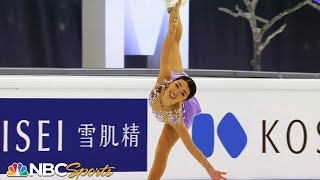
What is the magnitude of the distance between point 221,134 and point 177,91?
0.19 m

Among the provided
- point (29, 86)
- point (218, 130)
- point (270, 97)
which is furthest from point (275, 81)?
point (29, 86)

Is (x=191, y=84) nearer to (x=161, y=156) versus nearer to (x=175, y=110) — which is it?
(x=175, y=110)

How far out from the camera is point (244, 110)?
3.71ft

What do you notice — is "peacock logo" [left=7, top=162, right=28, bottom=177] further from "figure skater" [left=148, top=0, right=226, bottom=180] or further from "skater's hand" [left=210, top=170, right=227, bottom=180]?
"skater's hand" [left=210, top=170, right=227, bottom=180]

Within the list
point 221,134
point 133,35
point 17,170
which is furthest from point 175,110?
point 133,35

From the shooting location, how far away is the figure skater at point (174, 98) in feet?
3.28

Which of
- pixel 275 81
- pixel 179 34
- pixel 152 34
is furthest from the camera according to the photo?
pixel 152 34

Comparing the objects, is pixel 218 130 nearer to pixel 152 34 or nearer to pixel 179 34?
pixel 179 34

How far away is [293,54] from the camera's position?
4008 millimetres

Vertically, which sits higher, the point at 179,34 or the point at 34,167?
the point at 179,34

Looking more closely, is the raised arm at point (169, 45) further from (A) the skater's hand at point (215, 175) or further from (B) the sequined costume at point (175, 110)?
(A) the skater's hand at point (215, 175)

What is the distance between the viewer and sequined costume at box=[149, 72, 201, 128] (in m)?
1.02

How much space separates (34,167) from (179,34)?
395 millimetres

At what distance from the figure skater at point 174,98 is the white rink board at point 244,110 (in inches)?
1.2
